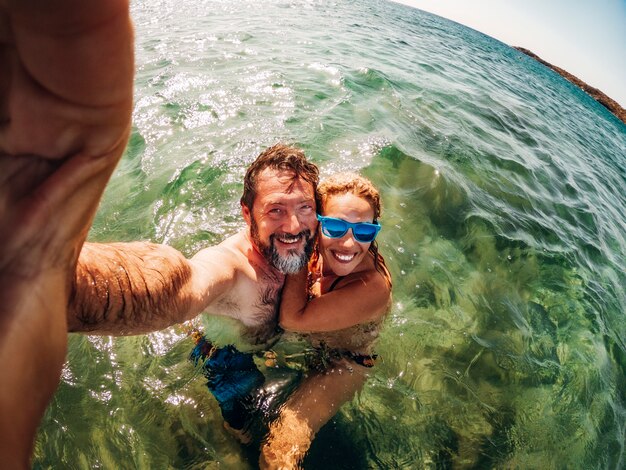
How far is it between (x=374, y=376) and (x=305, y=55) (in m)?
10.5

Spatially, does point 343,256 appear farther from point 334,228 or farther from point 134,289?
point 134,289

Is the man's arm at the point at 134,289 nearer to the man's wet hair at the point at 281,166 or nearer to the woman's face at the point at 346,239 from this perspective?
the man's wet hair at the point at 281,166

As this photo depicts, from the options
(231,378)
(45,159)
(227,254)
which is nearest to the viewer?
(45,159)

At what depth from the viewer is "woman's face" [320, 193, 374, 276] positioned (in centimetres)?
308

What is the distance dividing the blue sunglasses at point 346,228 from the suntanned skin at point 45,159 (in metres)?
2.29

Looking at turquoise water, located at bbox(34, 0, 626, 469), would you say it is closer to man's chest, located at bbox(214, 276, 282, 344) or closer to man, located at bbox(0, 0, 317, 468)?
man's chest, located at bbox(214, 276, 282, 344)

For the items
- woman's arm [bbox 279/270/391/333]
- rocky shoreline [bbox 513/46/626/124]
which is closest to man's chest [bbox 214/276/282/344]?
woman's arm [bbox 279/270/391/333]

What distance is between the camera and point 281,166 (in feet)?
10.1

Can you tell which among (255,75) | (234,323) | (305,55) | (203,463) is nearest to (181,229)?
(234,323)

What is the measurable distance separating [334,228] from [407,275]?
220 centimetres

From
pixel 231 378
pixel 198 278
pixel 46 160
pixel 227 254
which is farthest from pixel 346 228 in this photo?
pixel 46 160

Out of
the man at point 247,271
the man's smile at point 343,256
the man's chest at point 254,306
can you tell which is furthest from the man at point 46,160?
the man's smile at point 343,256

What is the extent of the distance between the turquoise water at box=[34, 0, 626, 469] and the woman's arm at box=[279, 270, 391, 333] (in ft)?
1.98

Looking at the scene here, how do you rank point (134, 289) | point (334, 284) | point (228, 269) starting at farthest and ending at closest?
point (334, 284) → point (228, 269) → point (134, 289)
